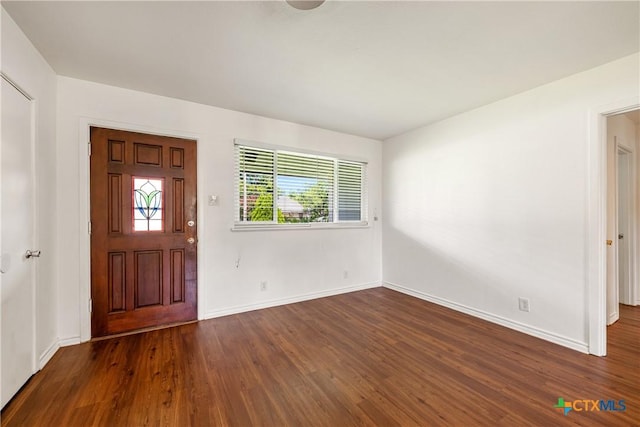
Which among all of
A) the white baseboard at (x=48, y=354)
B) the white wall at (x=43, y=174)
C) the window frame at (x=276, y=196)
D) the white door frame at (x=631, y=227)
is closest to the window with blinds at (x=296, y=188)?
the window frame at (x=276, y=196)

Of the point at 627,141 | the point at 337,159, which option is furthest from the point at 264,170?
the point at 627,141

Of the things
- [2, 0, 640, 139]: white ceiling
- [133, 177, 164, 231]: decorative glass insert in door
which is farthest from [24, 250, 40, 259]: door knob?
[2, 0, 640, 139]: white ceiling

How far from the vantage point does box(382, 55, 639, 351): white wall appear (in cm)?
245

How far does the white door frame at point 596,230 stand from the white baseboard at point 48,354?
4711 millimetres

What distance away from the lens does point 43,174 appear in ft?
7.35

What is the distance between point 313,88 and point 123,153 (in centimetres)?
211

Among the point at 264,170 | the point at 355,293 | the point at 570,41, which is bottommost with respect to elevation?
the point at 355,293

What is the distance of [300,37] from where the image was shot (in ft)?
6.37

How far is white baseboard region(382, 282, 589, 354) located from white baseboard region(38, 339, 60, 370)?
4.18 m

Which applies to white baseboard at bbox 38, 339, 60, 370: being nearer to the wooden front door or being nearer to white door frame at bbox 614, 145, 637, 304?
the wooden front door

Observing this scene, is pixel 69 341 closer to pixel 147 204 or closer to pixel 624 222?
pixel 147 204

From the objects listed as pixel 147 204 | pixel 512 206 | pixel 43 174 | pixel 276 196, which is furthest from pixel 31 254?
pixel 512 206

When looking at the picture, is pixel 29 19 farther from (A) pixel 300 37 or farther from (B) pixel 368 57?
(B) pixel 368 57

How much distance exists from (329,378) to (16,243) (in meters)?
2.47
